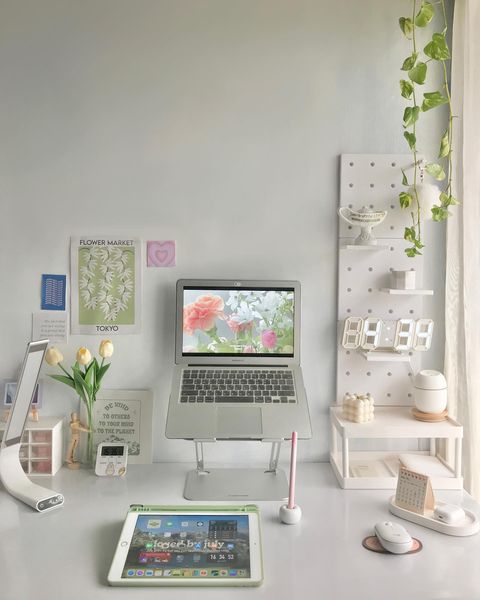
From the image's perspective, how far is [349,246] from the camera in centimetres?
179

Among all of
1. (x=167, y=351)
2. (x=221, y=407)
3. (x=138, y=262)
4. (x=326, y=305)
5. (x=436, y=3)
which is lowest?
(x=221, y=407)

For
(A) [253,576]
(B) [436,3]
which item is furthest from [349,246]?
(A) [253,576]

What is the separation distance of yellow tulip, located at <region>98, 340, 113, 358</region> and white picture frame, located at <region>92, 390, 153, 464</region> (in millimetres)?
135

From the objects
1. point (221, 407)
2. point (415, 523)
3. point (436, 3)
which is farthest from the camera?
point (436, 3)

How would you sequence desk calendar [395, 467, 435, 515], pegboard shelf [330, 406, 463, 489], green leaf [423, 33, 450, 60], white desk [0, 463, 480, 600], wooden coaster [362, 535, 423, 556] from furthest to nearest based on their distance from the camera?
pegboard shelf [330, 406, 463, 489] < green leaf [423, 33, 450, 60] < desk calendar [395, 467, 435, 515] < wooden coaster [362, 535, 423, 556] < white desk [0, 463, 480, 600]

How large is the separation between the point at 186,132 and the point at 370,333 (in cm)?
80

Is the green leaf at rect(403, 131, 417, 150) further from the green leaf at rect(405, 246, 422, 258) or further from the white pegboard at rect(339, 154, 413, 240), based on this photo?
the green leaf at rect(405, 246, 422, 258)

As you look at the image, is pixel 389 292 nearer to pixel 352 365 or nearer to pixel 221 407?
pixel 352 365

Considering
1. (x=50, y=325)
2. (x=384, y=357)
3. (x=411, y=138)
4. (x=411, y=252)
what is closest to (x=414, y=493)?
(x=384, y=357)

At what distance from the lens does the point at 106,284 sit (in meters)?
1.88

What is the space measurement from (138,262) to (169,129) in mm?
400

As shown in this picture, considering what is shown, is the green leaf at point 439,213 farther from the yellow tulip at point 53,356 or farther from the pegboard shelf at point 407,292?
the yellow tulip at point 53,356

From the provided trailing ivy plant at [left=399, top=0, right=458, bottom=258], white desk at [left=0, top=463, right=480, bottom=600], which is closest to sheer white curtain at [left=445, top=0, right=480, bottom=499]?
trailing ivy plant at [left=399, top=0, right=458, bottom=258]

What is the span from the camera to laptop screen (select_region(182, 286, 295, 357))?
1821 millimetres
